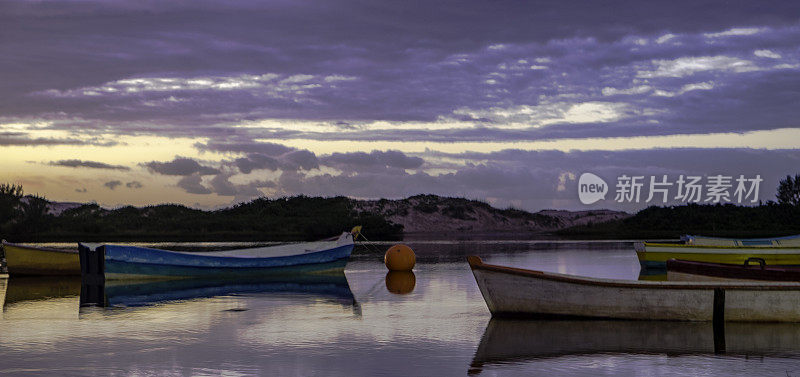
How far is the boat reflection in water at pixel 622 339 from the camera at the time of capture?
12.5 metres

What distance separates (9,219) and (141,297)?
6533 cm

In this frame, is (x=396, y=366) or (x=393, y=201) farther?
(x=393, y=201)

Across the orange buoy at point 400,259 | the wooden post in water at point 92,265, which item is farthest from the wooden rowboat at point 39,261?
the orange buoy at point 400,259

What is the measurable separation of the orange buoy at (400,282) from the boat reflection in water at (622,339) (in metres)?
7.04

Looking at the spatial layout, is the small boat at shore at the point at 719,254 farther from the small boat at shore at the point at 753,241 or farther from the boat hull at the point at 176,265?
the boat hull at the point at 176,265

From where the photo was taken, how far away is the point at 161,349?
510 inches

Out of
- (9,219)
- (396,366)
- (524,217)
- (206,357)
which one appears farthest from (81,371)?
(524,217)

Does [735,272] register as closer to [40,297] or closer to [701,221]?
[40,297]

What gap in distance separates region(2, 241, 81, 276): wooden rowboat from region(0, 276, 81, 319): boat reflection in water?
0.84 ft

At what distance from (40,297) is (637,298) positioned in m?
15.9

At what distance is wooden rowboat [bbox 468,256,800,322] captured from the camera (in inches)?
605

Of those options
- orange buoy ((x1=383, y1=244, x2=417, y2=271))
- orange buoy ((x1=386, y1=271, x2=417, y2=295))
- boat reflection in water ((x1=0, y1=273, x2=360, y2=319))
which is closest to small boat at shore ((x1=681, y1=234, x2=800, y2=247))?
orange buoy ((x1=383, y1=244, x2=417, y2=271))

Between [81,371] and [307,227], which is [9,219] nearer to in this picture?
[307,227]

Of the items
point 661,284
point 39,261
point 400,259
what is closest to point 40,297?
point 39,261
